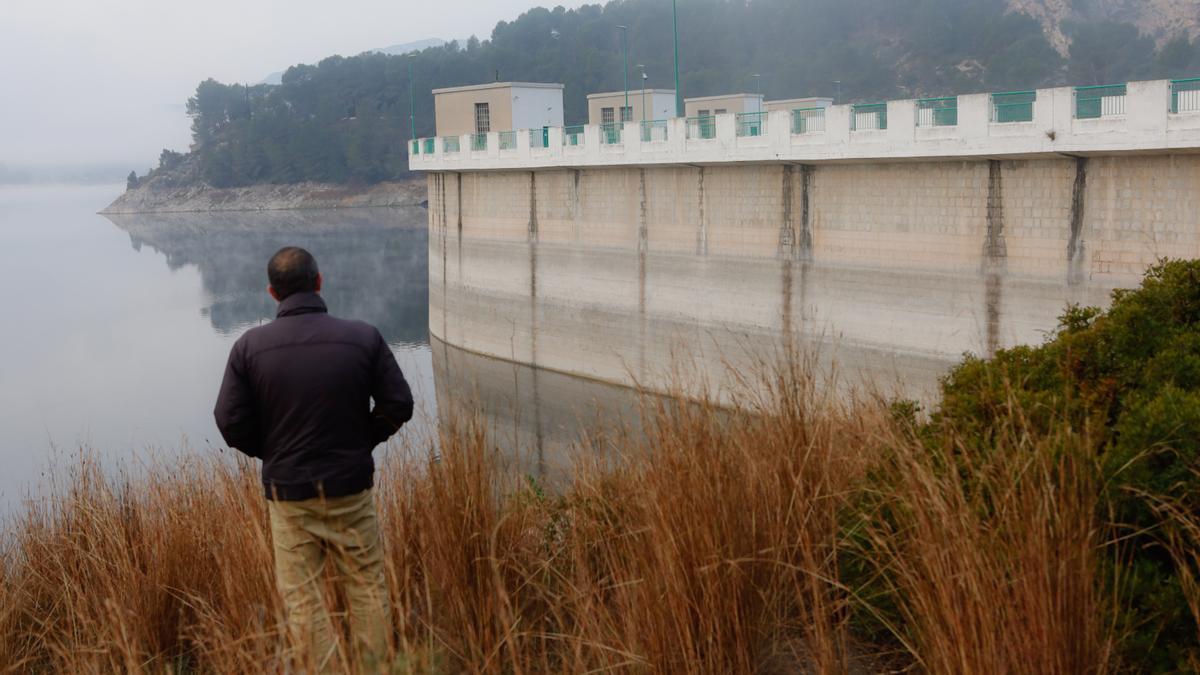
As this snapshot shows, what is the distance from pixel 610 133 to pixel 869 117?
6.72 m

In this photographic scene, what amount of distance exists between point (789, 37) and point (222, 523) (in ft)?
279

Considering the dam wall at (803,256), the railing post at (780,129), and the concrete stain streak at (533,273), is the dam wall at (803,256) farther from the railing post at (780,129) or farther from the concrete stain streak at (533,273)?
the railing post at (780,129)

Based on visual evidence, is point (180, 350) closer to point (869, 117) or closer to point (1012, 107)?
point (869, 117)

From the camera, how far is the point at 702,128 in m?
20.7

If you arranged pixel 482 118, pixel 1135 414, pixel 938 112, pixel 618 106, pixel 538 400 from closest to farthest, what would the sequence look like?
pixel 1135 414 → pixel 938 112 → pixel 538 400 → pixel 482 118 → pixel 618 106

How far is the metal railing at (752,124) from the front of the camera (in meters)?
19.4

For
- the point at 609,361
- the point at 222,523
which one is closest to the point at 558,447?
the point at 609,361

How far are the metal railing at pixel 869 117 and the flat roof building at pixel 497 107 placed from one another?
1302 cm

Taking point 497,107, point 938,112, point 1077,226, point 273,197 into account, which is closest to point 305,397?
point 1077,226

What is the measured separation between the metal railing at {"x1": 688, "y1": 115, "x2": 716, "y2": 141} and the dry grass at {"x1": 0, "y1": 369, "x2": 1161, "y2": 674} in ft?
52.8

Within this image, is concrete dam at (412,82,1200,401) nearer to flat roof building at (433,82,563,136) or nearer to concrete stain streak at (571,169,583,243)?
concrete stain streak at (571,169,583,243)

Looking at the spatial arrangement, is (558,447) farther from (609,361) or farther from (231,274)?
(231,274)

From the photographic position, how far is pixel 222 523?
5.15 metres

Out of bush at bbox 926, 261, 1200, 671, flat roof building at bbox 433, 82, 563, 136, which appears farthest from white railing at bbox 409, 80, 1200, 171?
bush at bbox 926, 261, 1200, 671
